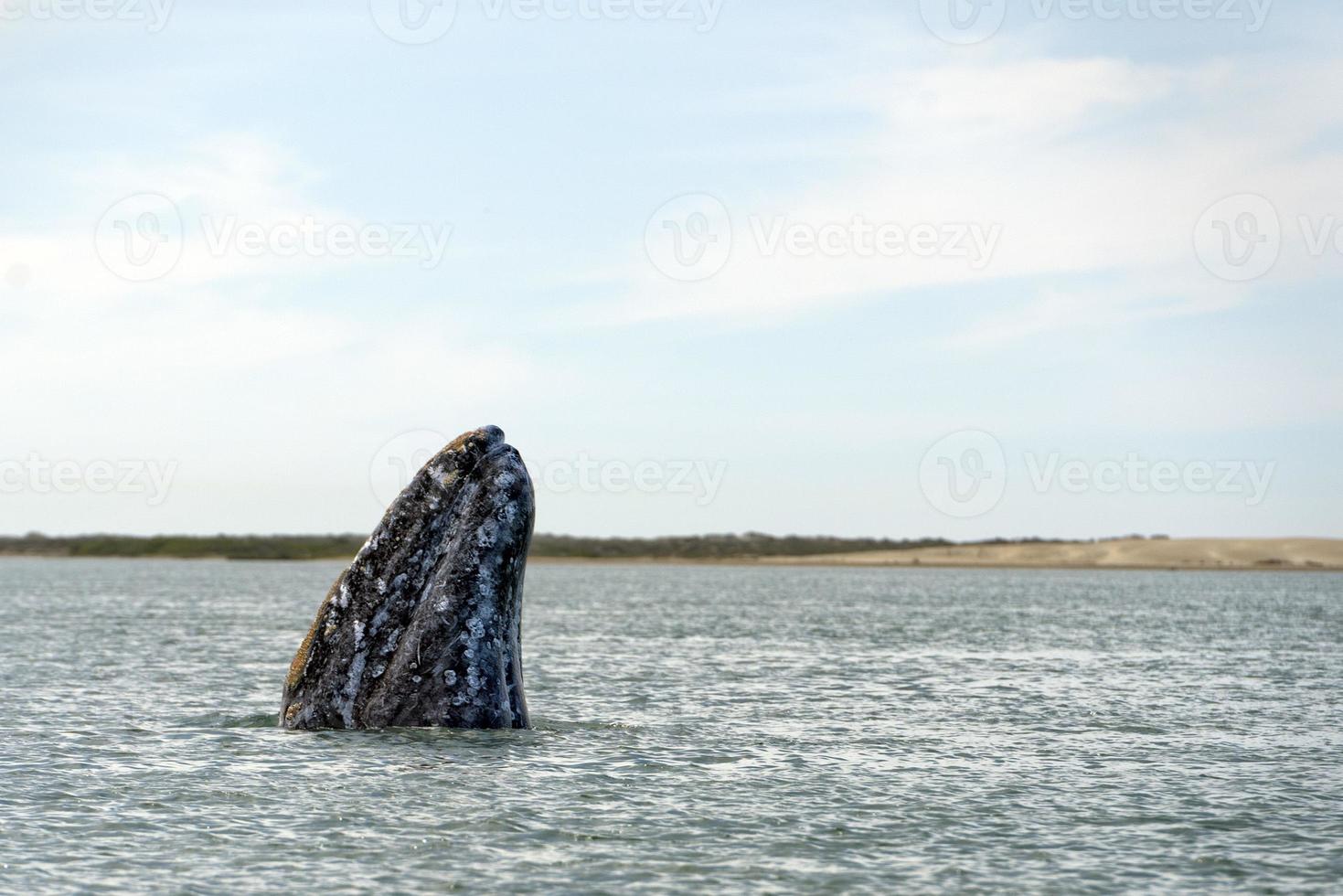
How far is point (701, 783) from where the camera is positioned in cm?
1137

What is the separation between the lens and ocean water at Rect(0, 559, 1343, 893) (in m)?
8.45

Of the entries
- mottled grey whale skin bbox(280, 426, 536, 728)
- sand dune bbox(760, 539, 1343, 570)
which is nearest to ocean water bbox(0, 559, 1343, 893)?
mottled grey whale skin bbox(280, 426, 536, 728)

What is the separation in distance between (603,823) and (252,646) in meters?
21.0

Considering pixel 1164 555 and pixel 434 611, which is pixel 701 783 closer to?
pixel 434 611

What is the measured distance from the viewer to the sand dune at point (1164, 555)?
14962cm

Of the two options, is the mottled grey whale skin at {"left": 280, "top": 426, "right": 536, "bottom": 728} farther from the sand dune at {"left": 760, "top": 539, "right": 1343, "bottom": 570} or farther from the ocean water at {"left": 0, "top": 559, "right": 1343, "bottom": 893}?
the sand dune at {"left": 760, "top": 539, "right": 1343, "bottom": 570}

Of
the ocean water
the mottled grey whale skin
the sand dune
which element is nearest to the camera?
the ocean water

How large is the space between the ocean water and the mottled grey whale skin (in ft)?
1.22

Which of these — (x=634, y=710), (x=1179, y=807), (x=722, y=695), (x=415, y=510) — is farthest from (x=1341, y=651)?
(x=415, y=510)

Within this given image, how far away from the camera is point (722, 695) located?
1859 centimetres

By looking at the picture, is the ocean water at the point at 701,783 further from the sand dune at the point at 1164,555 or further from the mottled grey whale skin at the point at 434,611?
the sand dune at the point at 1164,555

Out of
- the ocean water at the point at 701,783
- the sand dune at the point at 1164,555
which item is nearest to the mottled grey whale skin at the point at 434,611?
the ocean water at the point at 701,783

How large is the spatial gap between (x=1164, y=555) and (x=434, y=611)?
152730 mm

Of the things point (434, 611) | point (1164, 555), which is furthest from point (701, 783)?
point (1164, 555)
